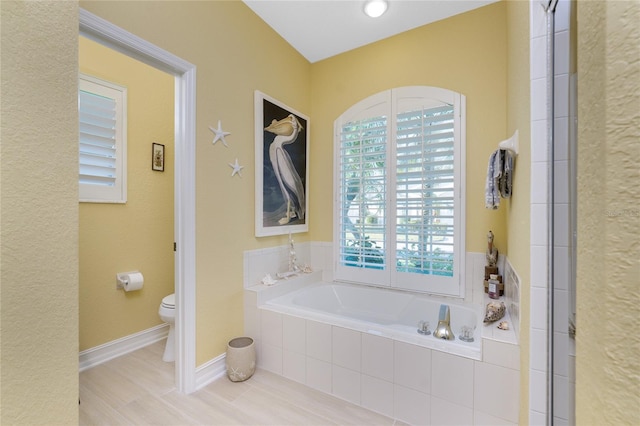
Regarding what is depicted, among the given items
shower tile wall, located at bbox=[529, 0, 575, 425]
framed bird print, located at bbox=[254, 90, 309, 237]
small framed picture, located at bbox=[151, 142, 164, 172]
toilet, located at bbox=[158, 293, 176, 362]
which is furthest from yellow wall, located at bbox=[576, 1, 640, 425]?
small framed picture, located at bbox=[151, 142, 164, 172]

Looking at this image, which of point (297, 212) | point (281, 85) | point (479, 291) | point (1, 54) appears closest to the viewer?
point (1, 54)

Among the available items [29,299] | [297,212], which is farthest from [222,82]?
[29,299]

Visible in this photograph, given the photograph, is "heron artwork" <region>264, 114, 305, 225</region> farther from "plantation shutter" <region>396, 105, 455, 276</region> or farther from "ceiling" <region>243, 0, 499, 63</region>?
"plantation shutter" <region>396, 105, 455, 276</region>

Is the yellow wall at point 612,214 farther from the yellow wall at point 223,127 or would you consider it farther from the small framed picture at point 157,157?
the small framed picture at point 157,157

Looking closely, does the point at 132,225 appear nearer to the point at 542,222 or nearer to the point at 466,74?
the point at 542,222

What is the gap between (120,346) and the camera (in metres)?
2.36

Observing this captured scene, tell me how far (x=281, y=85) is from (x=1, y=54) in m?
2.09

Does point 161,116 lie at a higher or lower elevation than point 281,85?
lower

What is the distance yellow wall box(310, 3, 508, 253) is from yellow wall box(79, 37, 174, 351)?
1701 millimetres

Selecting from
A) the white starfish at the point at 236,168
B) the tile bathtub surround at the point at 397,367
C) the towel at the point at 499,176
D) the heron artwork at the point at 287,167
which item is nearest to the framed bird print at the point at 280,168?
the heron artwork at the point at 287,167

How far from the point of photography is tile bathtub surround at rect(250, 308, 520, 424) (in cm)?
140

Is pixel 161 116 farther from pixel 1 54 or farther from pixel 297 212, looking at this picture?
pixel 1 54

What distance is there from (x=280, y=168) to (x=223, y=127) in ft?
2.22

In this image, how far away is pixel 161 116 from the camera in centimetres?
269
